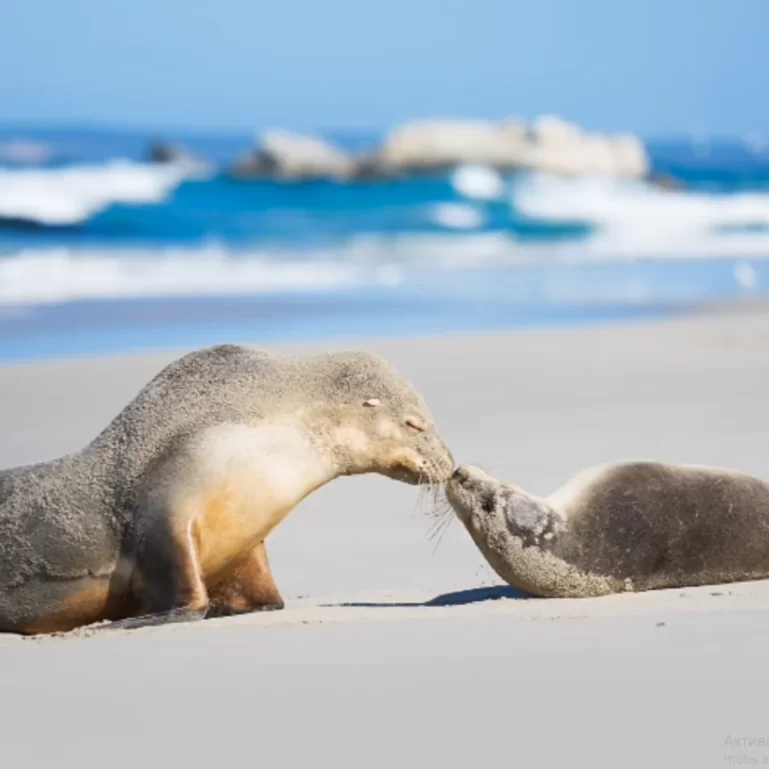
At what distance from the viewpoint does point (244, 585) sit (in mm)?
5582

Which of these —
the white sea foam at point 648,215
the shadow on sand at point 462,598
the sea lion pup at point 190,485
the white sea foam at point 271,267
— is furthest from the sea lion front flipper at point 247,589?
the white sea foam at point 648,215

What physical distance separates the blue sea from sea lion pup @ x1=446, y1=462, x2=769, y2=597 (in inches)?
324

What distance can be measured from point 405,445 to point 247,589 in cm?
72

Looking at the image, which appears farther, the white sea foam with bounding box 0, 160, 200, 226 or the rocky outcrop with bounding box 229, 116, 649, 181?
the rocky outcrop with bounding box 229, 116, 649, 181

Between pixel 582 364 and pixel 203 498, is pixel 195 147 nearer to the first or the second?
pixel 582 364

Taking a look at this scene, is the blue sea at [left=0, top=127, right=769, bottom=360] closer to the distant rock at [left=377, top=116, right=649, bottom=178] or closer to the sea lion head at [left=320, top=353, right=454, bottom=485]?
the distant rock at [left=377, top=116, right=649, bottom=178]

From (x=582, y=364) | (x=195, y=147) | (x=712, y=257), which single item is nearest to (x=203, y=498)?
(x=582, y=364)

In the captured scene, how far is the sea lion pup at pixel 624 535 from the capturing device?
5.36 meters

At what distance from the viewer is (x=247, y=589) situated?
5.58m

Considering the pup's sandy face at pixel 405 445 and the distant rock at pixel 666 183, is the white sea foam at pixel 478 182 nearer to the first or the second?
the distant rock at pixel 666 183

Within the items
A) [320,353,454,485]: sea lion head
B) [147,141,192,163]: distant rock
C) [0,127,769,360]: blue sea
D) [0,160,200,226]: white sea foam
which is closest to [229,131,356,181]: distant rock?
[0,127,769,360]: blue sea

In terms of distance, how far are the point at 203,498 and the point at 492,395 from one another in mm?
5774

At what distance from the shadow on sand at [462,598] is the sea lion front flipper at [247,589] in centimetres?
23

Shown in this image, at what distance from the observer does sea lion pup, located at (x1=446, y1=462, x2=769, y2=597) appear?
5363 mm
